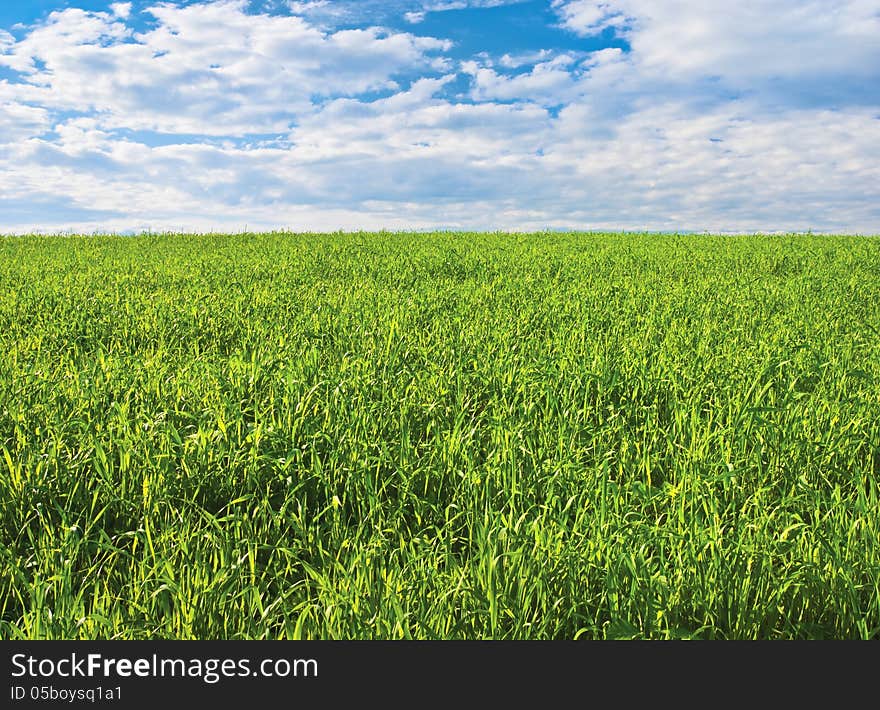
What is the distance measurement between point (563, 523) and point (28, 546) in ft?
8.56

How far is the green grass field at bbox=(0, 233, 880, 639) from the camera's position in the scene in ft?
8.02

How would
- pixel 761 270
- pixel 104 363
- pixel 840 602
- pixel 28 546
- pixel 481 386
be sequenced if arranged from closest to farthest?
pixel 840 602 < pixel 28 546 < pixel 481 386 < pixel 104 363 < pixel 761 270

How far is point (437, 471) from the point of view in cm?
354

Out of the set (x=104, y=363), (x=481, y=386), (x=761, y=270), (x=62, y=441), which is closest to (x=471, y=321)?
(x=481, y=386)

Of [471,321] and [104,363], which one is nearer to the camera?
[104,363]

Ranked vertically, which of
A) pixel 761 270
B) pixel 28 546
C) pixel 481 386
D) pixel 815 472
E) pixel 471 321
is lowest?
pixel 28 546

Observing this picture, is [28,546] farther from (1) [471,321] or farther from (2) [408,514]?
(1) [471,321]

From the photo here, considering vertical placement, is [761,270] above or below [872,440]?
above

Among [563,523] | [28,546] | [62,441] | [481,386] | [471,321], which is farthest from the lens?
[471,321]

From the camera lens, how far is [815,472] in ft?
12.3

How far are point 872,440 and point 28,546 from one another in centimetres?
489

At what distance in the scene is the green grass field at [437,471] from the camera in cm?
245

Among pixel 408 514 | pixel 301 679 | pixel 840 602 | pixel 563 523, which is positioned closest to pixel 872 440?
pixel 840 602

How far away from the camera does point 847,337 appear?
6.62 meters
